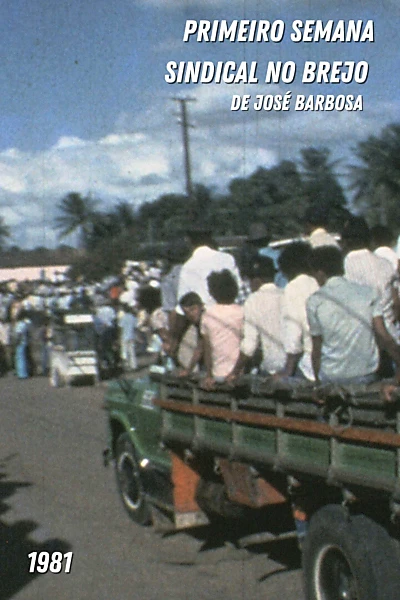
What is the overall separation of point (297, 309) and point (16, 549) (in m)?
2.99

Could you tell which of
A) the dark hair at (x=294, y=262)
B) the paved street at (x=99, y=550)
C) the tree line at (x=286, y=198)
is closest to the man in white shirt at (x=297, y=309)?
the dark hair at (x=294, y=262)

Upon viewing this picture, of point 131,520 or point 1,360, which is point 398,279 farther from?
point 1,360

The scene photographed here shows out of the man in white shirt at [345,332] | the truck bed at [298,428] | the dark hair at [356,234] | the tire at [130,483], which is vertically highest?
the dark hair at [356,234]

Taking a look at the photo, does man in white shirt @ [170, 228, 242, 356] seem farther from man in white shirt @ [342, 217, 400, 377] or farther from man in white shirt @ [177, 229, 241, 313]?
man in white shirt @ [342, 217, 400, 377]

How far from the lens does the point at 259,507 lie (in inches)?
245

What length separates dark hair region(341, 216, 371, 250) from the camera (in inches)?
265

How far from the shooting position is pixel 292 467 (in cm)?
553

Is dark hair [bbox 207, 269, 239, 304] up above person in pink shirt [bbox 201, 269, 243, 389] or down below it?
above

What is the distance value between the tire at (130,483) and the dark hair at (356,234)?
2.61 metres

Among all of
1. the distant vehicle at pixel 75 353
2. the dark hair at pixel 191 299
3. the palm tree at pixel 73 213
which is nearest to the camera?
the dark hair at pixel 191 299

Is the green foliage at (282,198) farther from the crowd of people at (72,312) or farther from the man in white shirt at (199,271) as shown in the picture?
the man in white shirt at (199,271)

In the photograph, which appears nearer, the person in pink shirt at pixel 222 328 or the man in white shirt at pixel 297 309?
the man in white shirt at pixel 297 309

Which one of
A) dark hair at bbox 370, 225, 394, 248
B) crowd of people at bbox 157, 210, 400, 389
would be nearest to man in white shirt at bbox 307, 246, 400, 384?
crowd of people at bbox 157, 210, 400, 389

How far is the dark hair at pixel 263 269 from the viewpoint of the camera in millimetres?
7281
